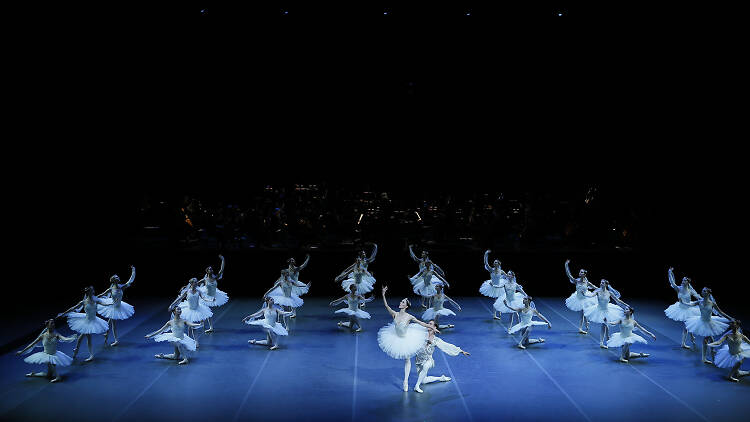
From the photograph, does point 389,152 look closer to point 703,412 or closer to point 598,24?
point 598,24

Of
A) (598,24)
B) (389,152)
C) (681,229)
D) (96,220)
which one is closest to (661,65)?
(598,24)

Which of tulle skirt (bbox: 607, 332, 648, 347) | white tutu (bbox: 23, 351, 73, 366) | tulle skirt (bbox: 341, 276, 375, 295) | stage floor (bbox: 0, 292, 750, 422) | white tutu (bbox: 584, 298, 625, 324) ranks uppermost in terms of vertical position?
white tutu (bbox: 584, 298, 625, 324)

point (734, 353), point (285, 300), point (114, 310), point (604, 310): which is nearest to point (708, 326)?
point (734, 353)

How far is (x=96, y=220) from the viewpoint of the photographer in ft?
49.3

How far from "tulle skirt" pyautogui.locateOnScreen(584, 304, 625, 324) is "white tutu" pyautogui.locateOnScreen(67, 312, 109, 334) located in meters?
7.18

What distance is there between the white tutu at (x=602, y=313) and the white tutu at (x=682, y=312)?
774mm

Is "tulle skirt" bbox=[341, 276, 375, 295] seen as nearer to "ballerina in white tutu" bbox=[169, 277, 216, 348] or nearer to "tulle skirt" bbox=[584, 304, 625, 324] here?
"ballerina in white tutu" bbox=[169, 277, 216, 348]

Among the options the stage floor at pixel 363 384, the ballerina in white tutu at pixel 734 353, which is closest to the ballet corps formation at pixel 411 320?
the ballerina in white tutu at pixel 734 353

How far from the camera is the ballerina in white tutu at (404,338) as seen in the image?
7537 millimetres

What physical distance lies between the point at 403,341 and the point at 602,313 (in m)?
3.75

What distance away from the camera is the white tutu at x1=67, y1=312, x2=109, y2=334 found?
8.70 metres

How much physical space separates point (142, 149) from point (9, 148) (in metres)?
3.58

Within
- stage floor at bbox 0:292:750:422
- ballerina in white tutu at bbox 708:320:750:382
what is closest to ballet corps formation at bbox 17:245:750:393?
ballerina in white tutu at bbox 708:320:750:382

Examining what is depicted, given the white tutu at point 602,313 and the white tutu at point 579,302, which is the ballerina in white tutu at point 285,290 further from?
the white tutu at point 602,313
